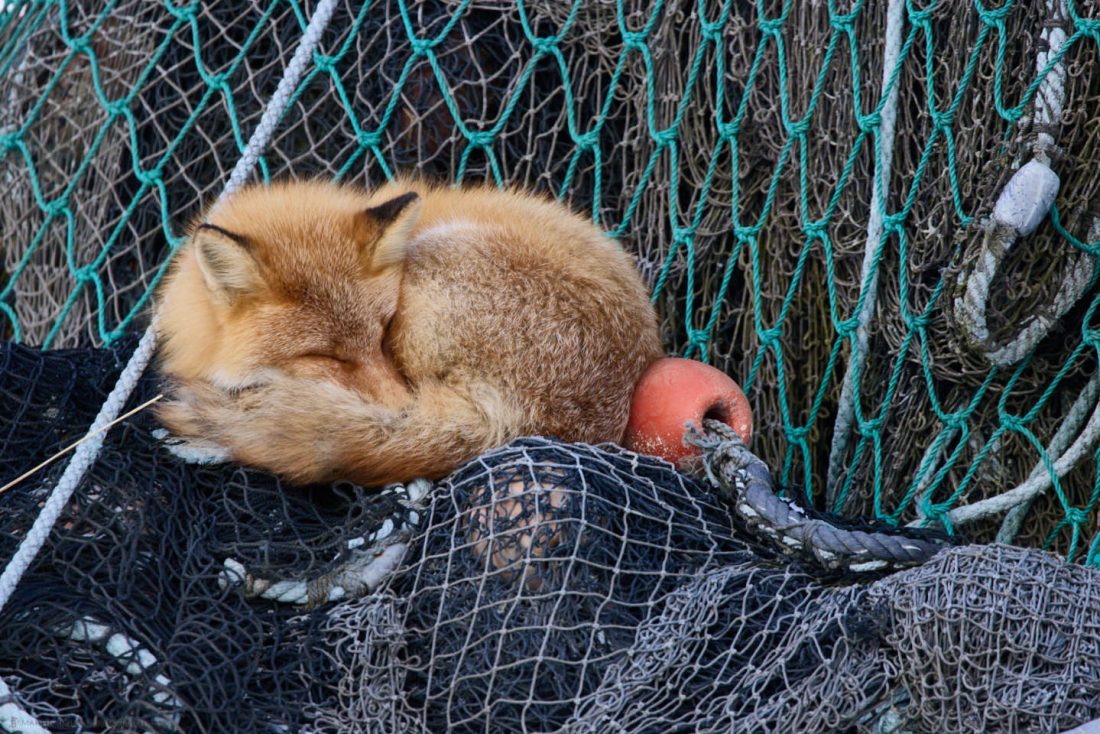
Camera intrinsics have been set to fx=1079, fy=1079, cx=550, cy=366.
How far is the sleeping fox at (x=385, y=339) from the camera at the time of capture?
2.43 m

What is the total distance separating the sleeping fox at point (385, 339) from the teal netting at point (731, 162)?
601 millimetres

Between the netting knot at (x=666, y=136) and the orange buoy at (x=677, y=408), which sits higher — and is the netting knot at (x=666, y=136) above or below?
above

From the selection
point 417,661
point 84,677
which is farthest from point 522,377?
point 84,677

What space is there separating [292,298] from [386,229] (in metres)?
0.29

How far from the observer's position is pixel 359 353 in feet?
8.44

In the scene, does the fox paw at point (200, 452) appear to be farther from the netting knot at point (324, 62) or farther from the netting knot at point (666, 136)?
the netting knot at point (666, 136)

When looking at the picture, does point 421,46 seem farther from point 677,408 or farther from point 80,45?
point 677,408

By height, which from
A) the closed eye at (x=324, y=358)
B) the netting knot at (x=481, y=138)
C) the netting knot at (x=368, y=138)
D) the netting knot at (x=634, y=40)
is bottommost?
the closed eye at (x=324, y=358)

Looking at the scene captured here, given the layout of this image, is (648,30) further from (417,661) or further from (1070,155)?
(417,661)

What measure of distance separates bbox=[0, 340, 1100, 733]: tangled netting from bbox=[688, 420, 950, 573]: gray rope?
0.06 m

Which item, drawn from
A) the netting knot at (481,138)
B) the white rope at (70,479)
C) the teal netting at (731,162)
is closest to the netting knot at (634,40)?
the teal netting at (731,162)

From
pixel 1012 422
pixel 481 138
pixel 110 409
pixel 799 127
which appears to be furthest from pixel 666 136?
pixel 110 409

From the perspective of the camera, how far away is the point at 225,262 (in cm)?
257

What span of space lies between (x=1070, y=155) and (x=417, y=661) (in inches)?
77.2
